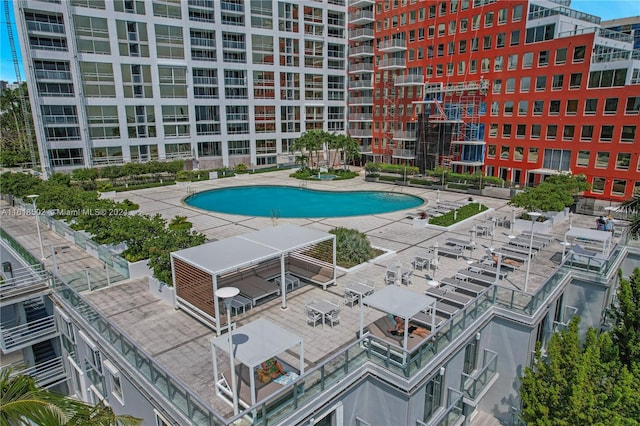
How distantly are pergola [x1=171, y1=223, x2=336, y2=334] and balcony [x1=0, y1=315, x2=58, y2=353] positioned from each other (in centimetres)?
724

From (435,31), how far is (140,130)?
37.9 metres

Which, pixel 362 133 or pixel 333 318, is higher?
pixel 362 133

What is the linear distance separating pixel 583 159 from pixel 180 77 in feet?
151

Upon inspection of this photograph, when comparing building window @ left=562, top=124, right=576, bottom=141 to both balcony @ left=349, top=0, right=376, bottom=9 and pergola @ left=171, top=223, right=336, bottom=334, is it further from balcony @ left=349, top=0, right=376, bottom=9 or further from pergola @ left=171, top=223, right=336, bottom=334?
balcony @ left=349, top=0, right=376, bottom=9

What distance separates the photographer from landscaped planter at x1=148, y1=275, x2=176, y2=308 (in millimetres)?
14586

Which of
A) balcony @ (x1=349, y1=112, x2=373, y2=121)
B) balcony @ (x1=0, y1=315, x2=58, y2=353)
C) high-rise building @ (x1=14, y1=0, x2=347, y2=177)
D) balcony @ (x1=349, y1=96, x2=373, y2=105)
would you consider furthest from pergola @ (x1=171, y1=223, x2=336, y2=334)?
balcony @ (x1=349, y1=96, x2=373, y2=105)

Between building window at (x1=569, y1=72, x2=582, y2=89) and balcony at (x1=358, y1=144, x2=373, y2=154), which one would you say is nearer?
building window at (x1=569, y1=72, x2=582, y2=89)

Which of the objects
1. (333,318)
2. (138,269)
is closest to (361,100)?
(138,269)

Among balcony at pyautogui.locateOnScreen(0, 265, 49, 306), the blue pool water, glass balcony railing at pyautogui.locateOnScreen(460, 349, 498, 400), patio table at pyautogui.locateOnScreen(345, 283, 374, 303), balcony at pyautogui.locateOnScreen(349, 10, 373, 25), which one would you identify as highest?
balcony at pyautogui.locateOnScreen(349, 10, 373, 25)

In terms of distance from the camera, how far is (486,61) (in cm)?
4294

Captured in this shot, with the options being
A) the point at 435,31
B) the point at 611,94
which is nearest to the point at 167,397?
the point at 611,94

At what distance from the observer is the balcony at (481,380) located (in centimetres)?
1271

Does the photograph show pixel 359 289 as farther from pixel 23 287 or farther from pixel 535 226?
pixel 535 226

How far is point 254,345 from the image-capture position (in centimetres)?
927
